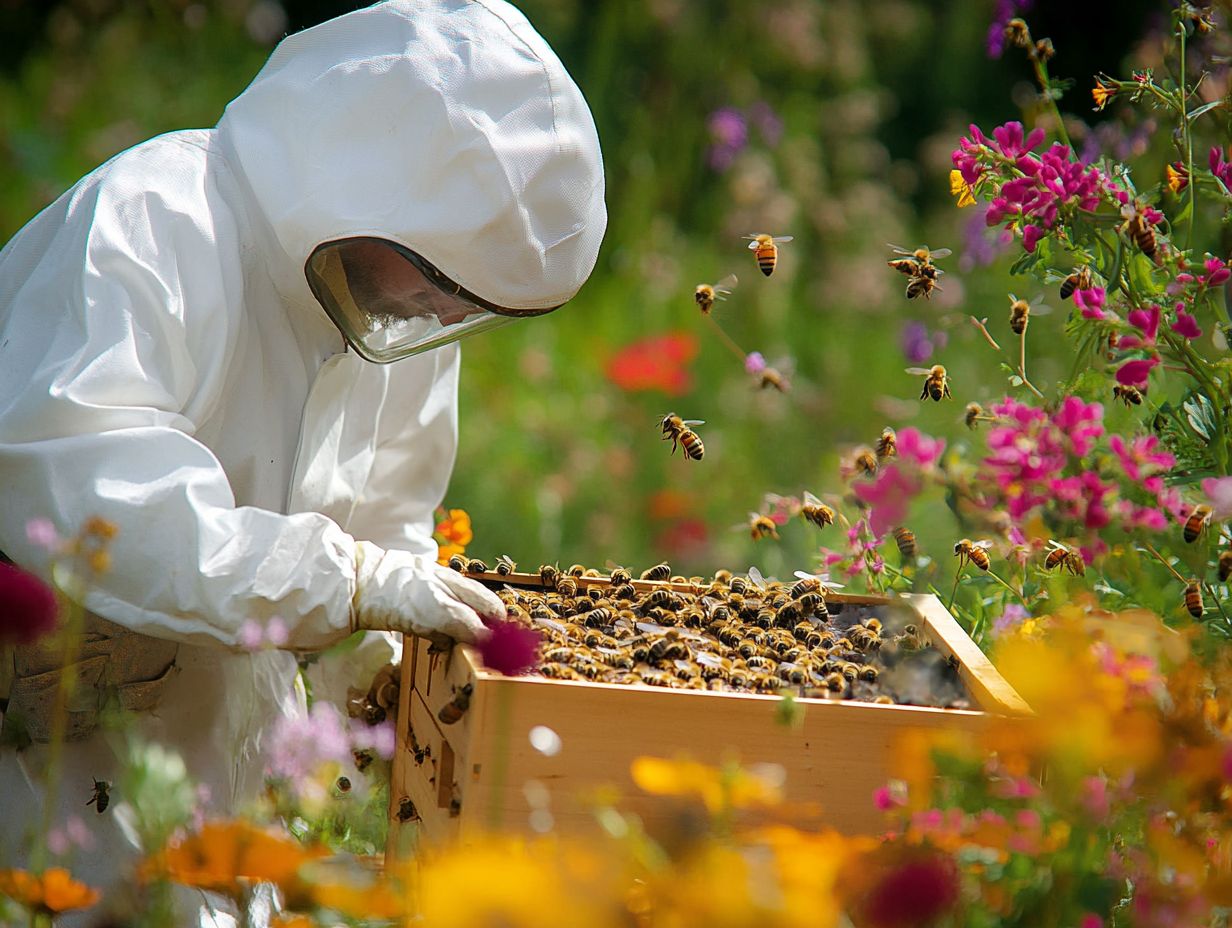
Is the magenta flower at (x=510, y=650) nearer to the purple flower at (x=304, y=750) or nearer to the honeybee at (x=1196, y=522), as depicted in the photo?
the purple flower at (x=304, y=750)

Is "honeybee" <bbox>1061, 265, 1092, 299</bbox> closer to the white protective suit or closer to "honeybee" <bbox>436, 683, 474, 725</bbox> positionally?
the white protective suit

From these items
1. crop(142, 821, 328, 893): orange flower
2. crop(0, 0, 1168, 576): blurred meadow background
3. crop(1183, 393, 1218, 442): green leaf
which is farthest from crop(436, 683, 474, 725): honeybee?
crop(0, 0, 1168, 576): blurred meadow background

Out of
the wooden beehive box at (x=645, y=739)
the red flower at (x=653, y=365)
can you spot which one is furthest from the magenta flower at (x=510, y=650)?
the red flower at (x=653, y=365)

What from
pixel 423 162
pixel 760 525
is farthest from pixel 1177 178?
pixel 423 162

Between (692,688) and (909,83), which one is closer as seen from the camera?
(692,688)

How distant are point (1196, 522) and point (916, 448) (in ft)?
1.90

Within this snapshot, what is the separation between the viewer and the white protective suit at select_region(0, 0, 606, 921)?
1.62 m

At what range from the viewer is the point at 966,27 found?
8.22 meters

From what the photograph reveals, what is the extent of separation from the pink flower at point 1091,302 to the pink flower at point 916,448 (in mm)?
473

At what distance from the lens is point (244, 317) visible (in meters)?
1.93

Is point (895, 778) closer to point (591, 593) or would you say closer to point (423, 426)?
point (591, 593)

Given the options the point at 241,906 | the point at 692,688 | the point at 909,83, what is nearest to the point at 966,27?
the point at 909,83

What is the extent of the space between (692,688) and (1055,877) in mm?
561

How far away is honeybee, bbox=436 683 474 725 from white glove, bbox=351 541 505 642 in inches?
3.3
